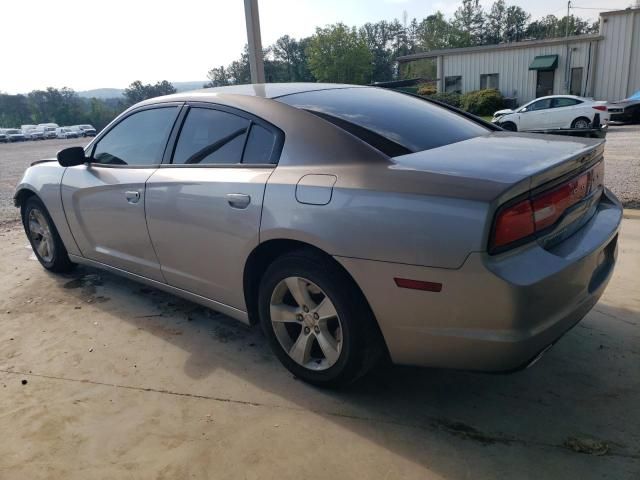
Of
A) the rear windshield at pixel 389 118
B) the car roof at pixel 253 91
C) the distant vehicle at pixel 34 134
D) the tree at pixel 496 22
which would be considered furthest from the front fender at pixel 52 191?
the tree at pixel 496 22

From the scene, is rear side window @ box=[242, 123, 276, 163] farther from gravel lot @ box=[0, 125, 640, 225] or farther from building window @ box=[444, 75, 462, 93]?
building window @ box=[444, 75, 462, 93]

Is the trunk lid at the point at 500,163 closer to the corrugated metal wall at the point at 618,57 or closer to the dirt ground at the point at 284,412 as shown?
the dirt ground at the point at 284,412

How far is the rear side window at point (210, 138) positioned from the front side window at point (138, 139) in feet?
0.63

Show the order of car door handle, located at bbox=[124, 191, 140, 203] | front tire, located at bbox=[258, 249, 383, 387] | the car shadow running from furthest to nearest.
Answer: car door handle, located at bbox=[124, 191, 140, 203] < front tire, located at bbox=[258, 249, 383, 387] < the car shadow

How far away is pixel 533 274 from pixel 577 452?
0.81 meters

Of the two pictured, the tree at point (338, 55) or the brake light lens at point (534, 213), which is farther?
the tree at point (338, 55)

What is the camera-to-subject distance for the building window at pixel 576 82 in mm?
25469

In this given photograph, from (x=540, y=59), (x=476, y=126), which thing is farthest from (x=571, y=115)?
(x=476, y=126)

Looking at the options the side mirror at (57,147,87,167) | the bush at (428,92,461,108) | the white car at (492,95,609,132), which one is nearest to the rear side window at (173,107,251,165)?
the side mirror at (57,147,87,167)

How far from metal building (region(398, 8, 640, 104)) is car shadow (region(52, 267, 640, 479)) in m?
25.4

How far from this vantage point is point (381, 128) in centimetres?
273

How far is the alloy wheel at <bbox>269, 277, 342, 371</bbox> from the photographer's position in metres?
2.54

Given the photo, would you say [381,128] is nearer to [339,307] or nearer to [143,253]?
[339,307]

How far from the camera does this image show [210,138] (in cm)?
313
